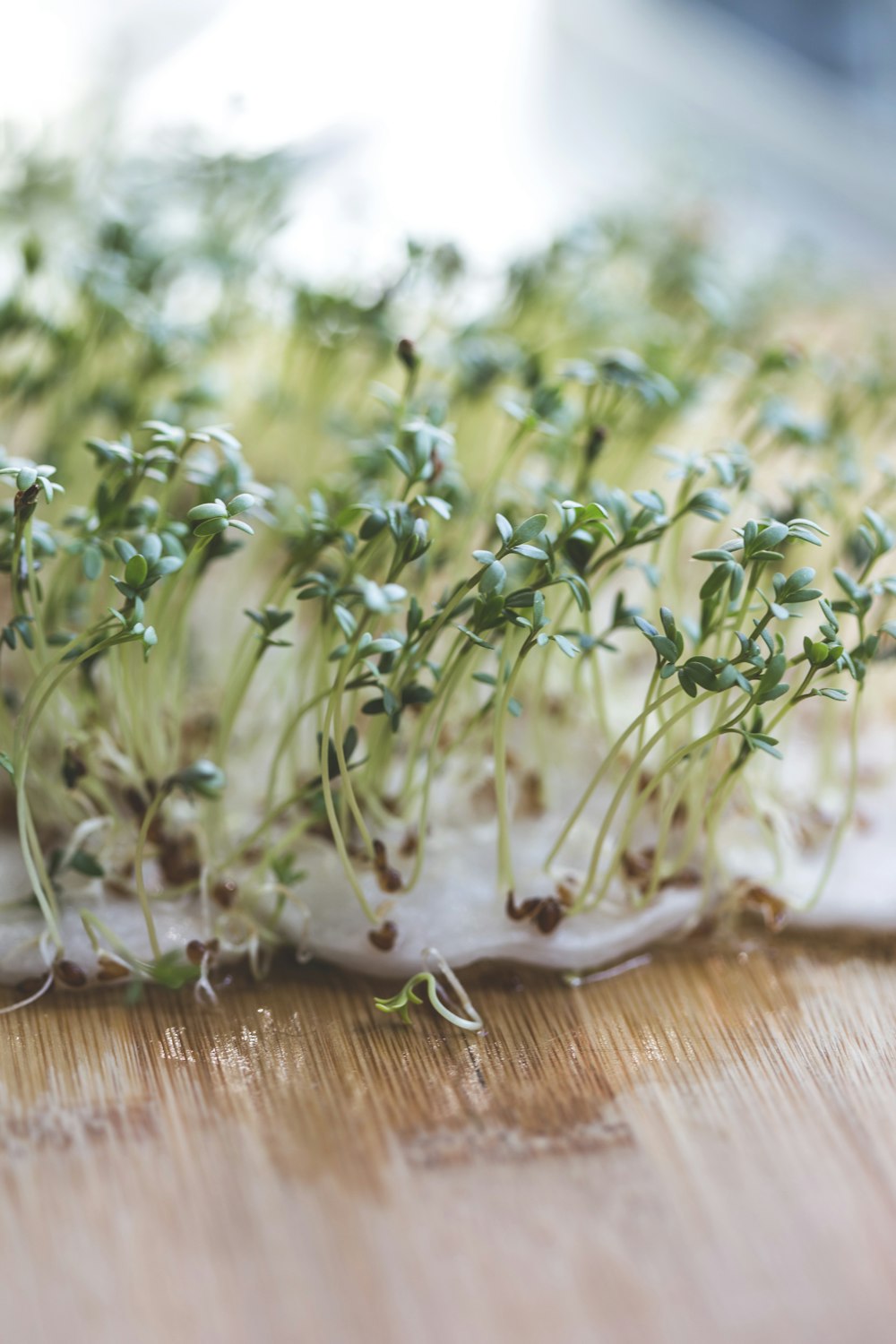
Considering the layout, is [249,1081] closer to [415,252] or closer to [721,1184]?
[721,1184]

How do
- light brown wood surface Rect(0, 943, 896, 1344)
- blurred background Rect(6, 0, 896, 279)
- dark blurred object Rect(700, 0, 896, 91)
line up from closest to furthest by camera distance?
light brown wood surface Rect(0, 943, 896, 1344)
blurred background Rect(6, 0, 896, 279)
dark blurred object Rect(700, 0, 896, 91)

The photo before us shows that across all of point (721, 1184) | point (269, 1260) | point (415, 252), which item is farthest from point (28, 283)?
point (721, 1184)

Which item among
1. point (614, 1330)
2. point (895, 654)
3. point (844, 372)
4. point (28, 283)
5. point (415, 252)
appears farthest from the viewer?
point (844, 372)

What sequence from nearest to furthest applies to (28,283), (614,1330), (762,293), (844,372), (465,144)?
(614,1330) < (28,283) < (844,372) < (762,293) < (465,144)

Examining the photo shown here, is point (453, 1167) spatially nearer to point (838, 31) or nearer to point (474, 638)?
point (474, 638)

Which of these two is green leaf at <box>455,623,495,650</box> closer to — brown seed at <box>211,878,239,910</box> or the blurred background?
brown seed at <box>211,878,239,910</box>

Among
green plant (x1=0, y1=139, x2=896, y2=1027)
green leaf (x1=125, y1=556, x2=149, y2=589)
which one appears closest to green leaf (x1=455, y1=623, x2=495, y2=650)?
green plant (x1=0, y1=139, x2=896, y2=1027)
